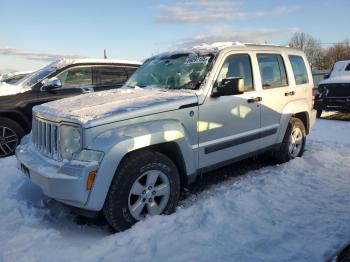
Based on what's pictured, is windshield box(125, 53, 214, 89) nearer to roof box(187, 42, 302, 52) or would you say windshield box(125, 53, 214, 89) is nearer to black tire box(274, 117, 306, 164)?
roof box(187, 42, 302, 52)

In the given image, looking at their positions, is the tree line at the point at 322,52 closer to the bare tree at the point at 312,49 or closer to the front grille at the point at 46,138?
the bare tree at the point at 312,49

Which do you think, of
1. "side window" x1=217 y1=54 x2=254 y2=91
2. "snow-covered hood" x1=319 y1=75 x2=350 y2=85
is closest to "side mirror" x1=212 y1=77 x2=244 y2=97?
"side window" x1=217 y1=54 x2=254 y2=91

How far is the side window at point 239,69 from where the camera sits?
506 centimetres

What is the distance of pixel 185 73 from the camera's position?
504 centimetres

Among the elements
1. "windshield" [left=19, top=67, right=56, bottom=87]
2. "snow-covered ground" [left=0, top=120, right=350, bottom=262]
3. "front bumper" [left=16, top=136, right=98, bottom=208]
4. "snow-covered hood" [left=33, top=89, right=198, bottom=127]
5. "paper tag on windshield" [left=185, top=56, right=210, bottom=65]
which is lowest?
"snow-covered ground" [left=0, top=120, right=350, bottom=262]

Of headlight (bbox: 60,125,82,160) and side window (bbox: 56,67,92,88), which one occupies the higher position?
side window (bbox: 56,67,92,88)

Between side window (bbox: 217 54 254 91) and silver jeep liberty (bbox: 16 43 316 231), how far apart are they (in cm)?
1

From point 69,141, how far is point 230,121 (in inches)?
82.1

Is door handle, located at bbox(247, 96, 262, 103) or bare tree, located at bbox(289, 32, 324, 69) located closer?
door handle, located at bbox(247, 96, 262, 103)

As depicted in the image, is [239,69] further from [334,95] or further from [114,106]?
[334,95]

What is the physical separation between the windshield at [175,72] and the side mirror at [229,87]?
24cm

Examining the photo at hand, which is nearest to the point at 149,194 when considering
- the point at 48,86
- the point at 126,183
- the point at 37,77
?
the point at 126,183

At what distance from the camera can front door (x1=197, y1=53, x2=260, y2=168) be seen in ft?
15.4

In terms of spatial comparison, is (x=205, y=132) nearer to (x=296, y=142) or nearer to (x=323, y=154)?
(x=296, y=142)
